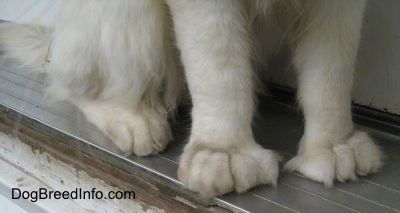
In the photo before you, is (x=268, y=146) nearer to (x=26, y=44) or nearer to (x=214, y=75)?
(x=214, y=75)

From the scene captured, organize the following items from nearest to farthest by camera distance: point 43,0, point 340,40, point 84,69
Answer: point 340,40 → point 84,69 → point 43,0

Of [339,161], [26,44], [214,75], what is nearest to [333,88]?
[339,161]

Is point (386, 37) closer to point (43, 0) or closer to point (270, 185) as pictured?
point (270, 185)

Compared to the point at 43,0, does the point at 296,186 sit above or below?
below

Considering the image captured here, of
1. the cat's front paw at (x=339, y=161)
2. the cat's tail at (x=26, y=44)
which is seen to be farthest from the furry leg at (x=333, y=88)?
the cat's tail at (x=26, y=44)

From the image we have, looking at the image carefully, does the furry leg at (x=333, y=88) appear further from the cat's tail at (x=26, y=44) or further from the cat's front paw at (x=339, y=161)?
the cat's tail at (x=26, y=44)

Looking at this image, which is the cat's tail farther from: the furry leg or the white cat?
the furry leg

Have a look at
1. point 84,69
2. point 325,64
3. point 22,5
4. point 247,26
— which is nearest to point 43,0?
point 22,5
